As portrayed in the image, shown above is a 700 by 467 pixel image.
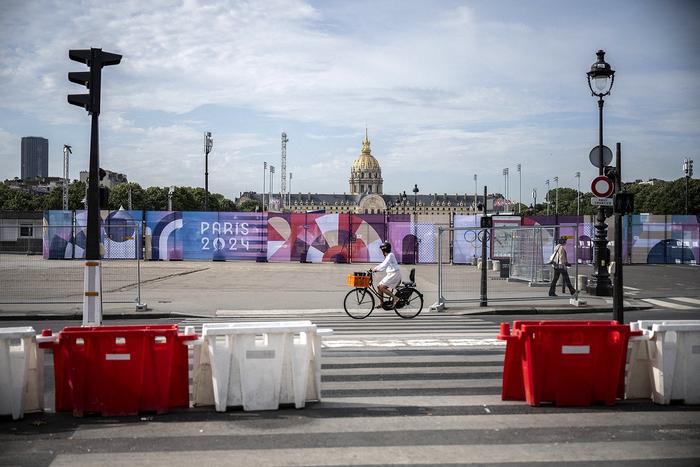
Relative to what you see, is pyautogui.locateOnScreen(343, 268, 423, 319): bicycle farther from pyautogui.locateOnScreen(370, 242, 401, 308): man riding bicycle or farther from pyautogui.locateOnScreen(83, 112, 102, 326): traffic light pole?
pyautogui.locateOnScreen(83, 112, 102, 326): traffic light pole

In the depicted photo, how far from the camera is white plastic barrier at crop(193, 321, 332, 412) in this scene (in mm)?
7398

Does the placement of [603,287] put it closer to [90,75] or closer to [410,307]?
[410,307]

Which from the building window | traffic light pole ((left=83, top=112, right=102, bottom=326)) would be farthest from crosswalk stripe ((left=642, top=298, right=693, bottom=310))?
the building window

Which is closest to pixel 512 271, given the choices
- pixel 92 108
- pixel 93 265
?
pixel 93 265

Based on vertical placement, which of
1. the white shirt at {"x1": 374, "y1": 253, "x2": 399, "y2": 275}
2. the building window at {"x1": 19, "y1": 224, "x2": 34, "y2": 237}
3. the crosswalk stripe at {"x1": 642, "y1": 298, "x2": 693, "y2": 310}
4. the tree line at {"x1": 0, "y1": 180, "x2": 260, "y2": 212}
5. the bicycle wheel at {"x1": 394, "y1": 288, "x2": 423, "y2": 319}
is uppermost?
the tree line at {"x1": 0, "y1": 180, "x2": 260, "y2": 212}

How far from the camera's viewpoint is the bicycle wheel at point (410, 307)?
55.0ft

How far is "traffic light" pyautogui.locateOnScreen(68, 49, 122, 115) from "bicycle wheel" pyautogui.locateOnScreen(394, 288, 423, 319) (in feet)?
26.0

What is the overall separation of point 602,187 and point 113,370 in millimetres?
11567

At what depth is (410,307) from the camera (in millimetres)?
17016

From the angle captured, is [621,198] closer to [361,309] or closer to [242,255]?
[361,309]

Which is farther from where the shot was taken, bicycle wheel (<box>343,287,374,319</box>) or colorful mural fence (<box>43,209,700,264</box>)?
colorful mural fence (<box>43,209,700,264</box>)

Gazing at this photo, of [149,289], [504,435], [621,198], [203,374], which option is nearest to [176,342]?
[203,374]

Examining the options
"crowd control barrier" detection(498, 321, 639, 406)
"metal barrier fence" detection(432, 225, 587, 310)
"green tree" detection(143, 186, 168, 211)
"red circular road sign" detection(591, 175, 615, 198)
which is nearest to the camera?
"crowd control barrier" detection(498, 321, 639, 406)

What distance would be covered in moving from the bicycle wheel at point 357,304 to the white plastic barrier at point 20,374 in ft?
31.7
